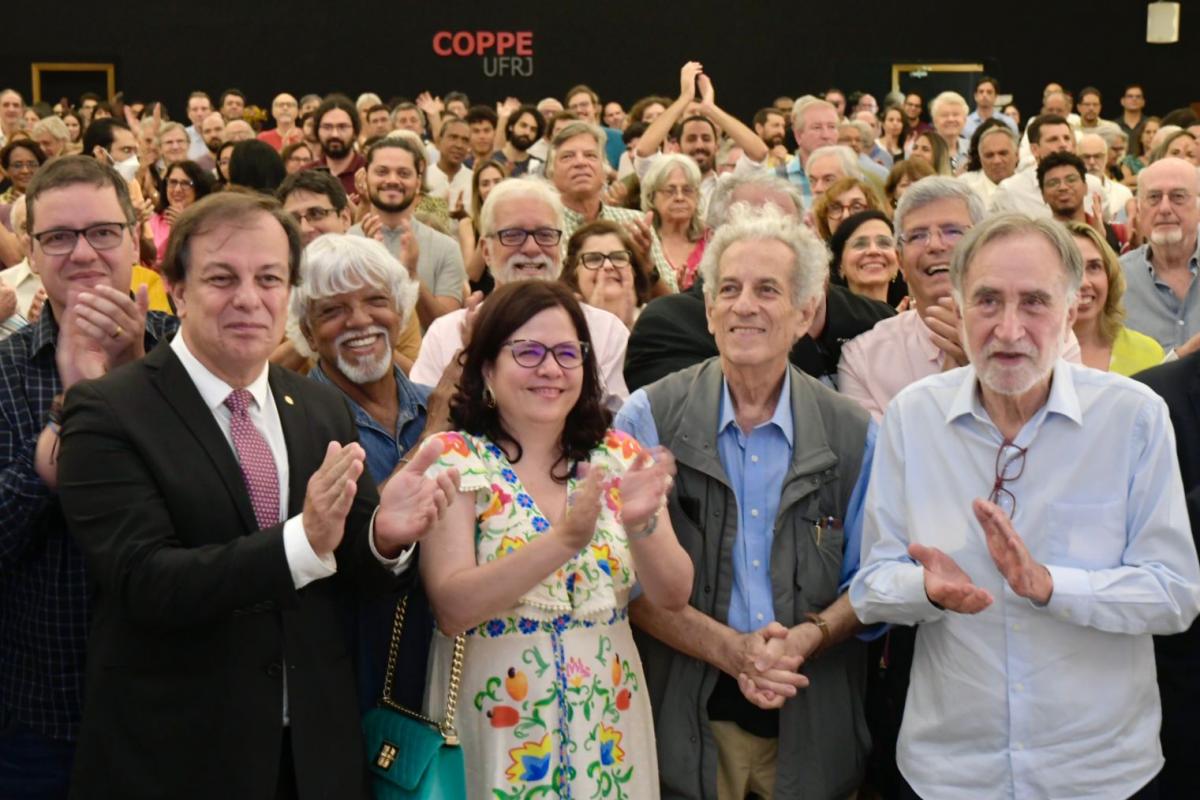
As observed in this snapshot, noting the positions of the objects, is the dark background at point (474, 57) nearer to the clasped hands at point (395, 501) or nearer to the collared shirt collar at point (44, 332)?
the collared shirt collar at point (44, 332)

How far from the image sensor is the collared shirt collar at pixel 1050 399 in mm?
2760

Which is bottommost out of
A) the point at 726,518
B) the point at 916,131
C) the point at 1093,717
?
the point at 1093,717

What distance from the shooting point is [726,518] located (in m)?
3.10

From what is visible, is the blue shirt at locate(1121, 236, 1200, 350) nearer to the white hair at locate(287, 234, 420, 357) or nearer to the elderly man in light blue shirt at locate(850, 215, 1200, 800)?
the elderly man in light blue shirt at locate(850, 215, 1200, 800)

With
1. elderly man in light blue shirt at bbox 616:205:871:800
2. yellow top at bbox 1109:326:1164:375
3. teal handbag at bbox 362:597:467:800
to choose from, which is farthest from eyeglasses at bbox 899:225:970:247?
teal handbag at bbox 362:597:467:800

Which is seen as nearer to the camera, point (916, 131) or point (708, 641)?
point (708, 641)

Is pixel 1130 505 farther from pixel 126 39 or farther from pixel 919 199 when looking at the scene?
pixel 126 39

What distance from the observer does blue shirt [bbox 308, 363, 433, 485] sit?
3.16 m

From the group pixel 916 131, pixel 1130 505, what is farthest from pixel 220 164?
pixel 916 131

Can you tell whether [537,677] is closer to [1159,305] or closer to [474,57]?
[1159,305]

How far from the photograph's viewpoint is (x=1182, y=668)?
298 centimetres

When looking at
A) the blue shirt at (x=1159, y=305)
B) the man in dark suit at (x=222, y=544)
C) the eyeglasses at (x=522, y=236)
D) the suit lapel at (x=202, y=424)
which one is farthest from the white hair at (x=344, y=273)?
the blue shirt at (x=1159, y=305)

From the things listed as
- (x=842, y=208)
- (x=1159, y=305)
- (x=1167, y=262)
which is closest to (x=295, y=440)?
(x=842, y=208)

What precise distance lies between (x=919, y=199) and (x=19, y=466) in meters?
2.71
